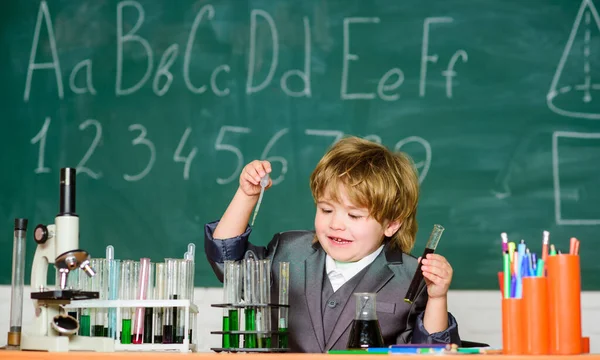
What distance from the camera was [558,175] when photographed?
2.95 meters

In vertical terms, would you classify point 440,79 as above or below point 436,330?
above

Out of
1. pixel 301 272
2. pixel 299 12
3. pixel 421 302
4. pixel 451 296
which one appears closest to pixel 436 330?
pixel 421 302

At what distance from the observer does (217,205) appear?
10.0 ft

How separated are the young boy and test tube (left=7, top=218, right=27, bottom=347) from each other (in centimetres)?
47

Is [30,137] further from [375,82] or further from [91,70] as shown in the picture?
[375,82]

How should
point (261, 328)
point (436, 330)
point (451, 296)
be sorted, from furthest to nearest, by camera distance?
1. point (451, 296)
2. point (436, 330)
3. point (261, 328)

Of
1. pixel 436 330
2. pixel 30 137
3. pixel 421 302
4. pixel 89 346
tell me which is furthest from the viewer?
pixel 30 137

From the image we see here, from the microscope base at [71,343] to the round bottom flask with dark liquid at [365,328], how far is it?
44 centimetres

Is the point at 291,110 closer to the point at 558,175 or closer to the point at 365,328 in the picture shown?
the point at 558,175

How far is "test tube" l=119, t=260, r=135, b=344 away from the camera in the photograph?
5.44 ft

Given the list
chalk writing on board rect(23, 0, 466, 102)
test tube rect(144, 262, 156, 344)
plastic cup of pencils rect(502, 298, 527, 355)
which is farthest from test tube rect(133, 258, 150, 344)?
chalk writing on board rect(23, 0, 466, 102)

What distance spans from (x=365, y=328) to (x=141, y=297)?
0.45 metres

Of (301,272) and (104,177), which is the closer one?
(301,272)

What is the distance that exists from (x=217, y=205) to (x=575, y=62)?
137cm
